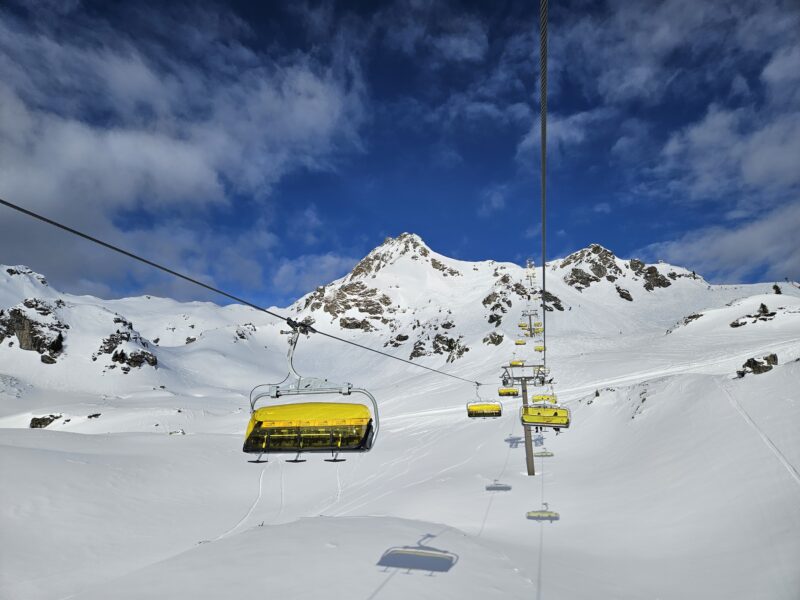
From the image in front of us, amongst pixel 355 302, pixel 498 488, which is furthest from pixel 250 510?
pixel 355 302

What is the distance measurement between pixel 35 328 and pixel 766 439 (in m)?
108

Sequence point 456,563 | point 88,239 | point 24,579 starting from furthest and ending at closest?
1. point 24,579
2. point 456,563
3. point 88,239

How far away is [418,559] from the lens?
420 inches

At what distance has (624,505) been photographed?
1566cm

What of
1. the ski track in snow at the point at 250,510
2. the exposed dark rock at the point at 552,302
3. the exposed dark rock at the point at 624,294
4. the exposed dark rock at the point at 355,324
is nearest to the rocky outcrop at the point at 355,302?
the exposed dark rock at the point at 355,324

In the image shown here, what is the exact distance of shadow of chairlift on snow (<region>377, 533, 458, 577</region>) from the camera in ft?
32.9

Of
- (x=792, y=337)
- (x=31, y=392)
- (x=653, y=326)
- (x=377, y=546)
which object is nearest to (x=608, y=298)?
(x=653, y=326)

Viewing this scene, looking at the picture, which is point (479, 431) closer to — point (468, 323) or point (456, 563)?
point (456, 563)

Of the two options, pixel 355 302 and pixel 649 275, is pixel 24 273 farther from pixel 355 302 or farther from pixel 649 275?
pixel 649 275

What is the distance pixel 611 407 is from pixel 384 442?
1633 centimetres

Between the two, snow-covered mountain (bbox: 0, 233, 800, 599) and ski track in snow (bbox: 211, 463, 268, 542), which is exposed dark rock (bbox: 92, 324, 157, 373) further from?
ski track in snow (bbox: 211, 463, 268, 542)

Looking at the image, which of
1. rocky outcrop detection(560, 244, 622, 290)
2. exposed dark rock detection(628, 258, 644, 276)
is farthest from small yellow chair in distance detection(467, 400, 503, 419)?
exposed dark rock detection(628, 258, 644, 276)

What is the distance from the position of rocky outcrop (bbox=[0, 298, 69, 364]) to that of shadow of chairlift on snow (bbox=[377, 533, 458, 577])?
3799 inches

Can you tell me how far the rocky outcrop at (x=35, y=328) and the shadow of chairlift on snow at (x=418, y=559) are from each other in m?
96.5
